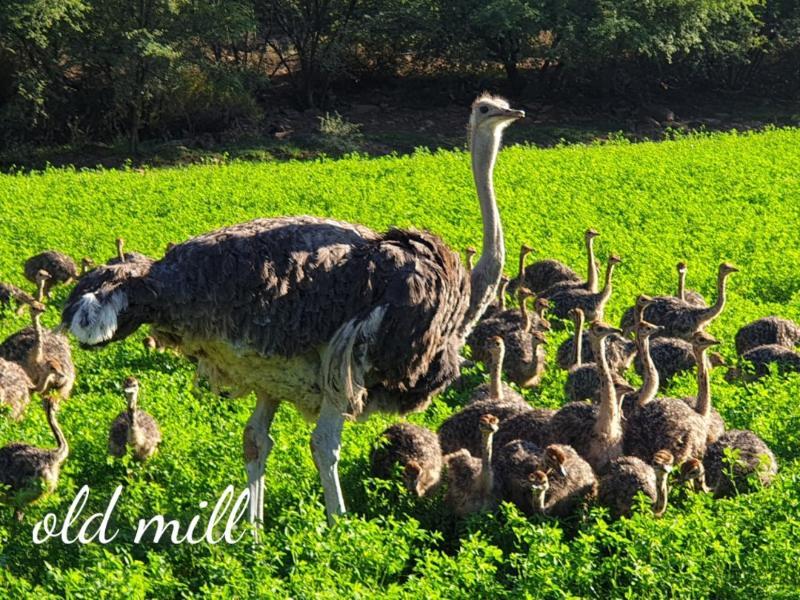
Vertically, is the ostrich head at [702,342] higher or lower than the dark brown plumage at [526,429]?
higher

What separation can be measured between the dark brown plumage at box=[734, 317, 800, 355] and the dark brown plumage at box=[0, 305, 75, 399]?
4.74 metres

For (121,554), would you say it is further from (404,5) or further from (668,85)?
Result: (668,85)

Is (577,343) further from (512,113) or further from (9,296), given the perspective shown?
(9,296)

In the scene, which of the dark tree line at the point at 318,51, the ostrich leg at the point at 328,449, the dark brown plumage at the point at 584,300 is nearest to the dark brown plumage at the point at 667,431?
the ostrich leg at the point at 328,449

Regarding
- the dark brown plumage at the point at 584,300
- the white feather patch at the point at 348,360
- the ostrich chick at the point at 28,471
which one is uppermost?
the white feather patch at the point at 348,360

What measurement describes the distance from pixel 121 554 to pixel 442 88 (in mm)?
25844

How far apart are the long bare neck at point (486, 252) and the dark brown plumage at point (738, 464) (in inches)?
58.1

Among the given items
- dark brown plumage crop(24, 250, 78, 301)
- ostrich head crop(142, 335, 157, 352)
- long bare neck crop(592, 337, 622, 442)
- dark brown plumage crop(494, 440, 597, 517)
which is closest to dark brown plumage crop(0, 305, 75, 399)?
ostrich head crop(142, 335, 157, 352)

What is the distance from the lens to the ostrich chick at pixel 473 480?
7117mm

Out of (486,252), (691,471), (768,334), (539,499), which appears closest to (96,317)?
(486,252)

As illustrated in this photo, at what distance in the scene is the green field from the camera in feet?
19.6

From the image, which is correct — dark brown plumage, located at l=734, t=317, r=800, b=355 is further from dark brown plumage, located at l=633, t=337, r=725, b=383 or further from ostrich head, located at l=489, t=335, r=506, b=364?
ostrich head, located at l=489, t=335, r=506, b=364

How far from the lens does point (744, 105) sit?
3158cm

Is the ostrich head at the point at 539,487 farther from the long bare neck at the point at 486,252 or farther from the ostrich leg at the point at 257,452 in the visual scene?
the ostrich leg at the point at 257,452
